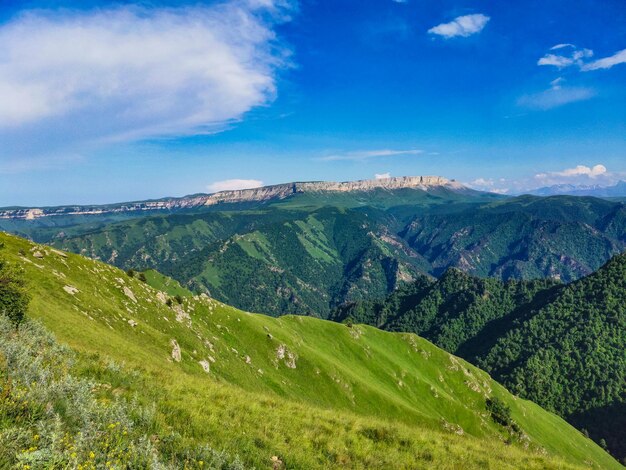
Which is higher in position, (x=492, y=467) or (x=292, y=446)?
(x=292, y=446)

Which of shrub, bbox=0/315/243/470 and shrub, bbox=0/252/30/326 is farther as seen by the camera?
shrub, bbox=0/252/30/326

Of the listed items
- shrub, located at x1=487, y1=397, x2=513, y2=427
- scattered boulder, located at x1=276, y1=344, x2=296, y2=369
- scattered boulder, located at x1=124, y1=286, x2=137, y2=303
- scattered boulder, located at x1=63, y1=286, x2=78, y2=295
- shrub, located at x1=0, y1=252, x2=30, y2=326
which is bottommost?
shrub, located at x1=487, y1=397, x2=513, y2=427

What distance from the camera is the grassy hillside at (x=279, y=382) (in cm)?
1484

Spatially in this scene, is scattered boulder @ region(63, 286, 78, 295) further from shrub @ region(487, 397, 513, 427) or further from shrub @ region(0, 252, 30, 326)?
shrub @ region(487, 397, 513, 427)

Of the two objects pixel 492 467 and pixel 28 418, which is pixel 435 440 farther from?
pixel 28 418

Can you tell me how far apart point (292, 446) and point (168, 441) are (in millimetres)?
5294

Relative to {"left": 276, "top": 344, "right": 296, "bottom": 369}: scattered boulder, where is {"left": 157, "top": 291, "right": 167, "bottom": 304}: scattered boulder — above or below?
above

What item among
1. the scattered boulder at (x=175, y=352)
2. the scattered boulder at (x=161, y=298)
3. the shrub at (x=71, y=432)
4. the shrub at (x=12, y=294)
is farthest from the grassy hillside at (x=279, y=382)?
the shrub at (x=12, y=294)

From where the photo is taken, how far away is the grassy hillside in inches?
584

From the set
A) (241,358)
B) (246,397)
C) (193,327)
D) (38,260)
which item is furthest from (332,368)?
(246,397)

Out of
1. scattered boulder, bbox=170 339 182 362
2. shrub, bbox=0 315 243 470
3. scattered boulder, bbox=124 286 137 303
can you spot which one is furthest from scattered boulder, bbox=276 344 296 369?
shrub, bbox=0 315 243 470

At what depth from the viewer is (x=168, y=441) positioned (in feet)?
37.3

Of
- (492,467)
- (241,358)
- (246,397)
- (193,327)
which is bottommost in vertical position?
(241,358)

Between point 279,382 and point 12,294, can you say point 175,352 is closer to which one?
point 12,294
